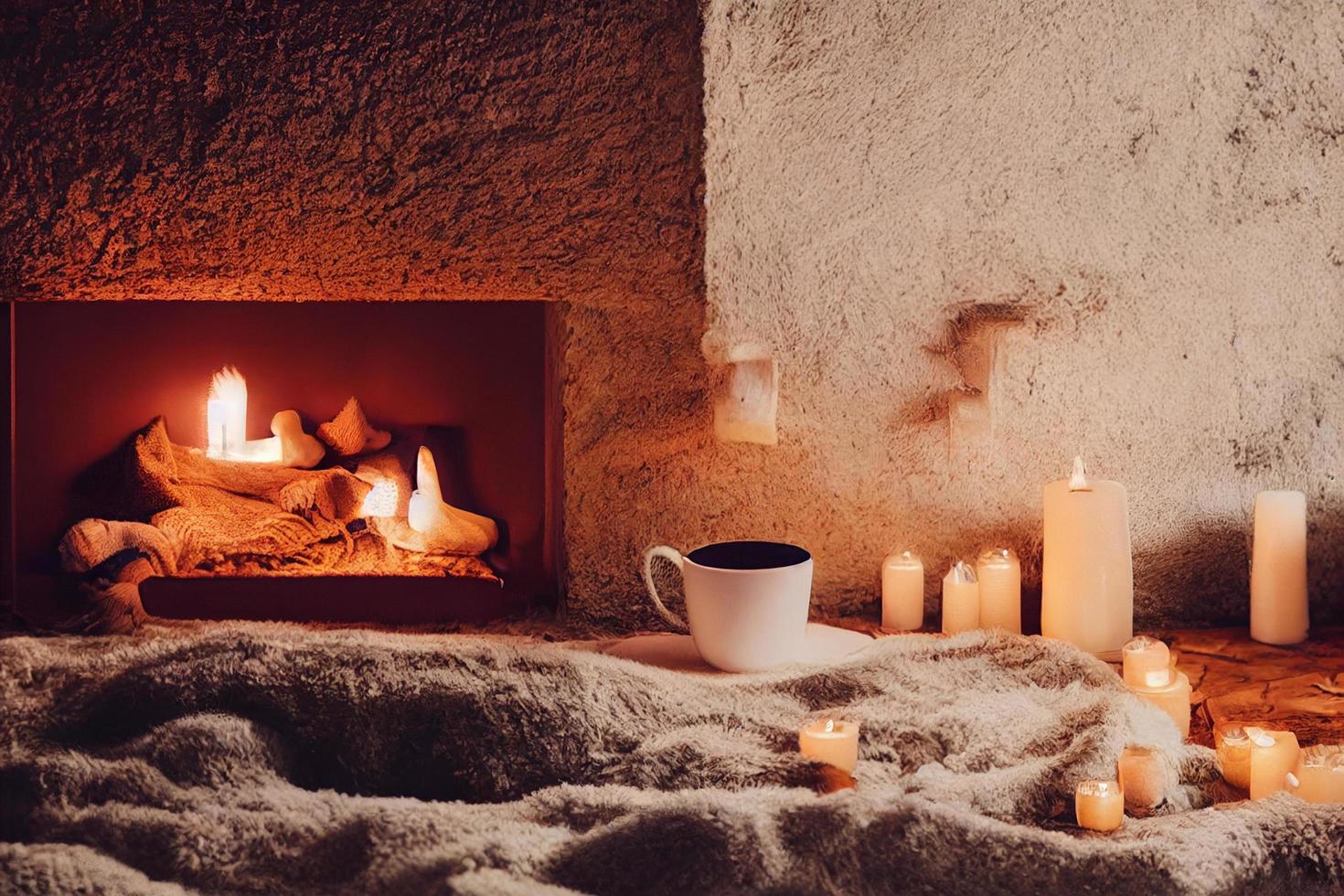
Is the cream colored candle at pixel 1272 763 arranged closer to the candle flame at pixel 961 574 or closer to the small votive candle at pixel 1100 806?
the small votive candle at pixel 1100 806

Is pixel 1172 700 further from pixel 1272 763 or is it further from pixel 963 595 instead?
pixel 963 595

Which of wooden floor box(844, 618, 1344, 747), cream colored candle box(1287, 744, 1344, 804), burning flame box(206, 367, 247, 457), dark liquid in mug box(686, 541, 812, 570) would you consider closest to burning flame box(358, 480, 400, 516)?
burning flame box(206, 367, 247, 457)

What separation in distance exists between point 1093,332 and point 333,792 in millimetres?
1062

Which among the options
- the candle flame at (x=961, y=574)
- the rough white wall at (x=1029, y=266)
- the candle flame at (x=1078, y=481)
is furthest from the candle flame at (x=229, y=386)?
the candle flame at (x=1078, y=481)

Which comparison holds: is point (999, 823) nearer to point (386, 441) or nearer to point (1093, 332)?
point (1093, 332)

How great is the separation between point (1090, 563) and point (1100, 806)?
50cm

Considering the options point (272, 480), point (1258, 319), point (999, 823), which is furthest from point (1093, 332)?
point (272, 480)

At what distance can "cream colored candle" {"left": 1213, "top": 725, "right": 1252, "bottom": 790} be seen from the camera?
1024mm

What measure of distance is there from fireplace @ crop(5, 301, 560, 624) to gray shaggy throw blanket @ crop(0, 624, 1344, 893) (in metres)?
0.28

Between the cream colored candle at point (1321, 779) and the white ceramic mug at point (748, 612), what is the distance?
454 mm

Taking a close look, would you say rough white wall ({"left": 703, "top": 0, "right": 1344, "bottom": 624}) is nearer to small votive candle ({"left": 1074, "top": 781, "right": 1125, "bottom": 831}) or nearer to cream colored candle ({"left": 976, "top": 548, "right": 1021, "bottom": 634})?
cream colored candle ({"left": 976, "top": 548, "right": 1021, "bottom": 634})

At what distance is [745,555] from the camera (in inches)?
47.7

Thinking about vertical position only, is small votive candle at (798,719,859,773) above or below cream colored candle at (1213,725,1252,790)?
above

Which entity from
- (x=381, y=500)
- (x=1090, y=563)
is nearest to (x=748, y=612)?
(x=1090, y=563)
